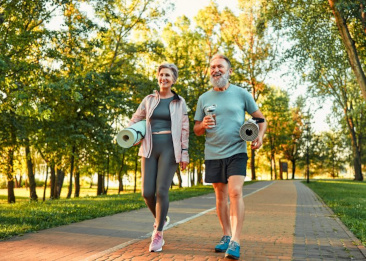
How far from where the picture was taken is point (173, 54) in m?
32.0

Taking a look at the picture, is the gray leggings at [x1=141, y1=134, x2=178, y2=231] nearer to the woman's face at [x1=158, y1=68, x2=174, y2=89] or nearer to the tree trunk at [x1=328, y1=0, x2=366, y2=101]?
the woman's face at [x1=158, y1=68, x2=174, y2=89]

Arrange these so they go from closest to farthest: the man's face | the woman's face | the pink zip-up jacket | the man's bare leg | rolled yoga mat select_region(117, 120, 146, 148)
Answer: the man's bare leg, rolled yoga mat select_region(117, 120, 146, 148), the man's face, the pink zip-up jacket, the woman's face

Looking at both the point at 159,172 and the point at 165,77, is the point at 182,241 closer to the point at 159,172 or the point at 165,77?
the point at 159,172

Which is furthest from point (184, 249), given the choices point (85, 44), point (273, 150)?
point (273, 150)

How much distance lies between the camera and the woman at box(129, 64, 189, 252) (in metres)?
5.26

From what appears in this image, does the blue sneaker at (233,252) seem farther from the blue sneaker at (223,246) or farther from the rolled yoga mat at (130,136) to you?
the rolled yoga mat at (130,136)

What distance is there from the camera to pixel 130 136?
4984 millimetres

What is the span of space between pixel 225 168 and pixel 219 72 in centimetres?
112

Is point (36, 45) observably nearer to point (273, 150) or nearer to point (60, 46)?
point (60, 46)

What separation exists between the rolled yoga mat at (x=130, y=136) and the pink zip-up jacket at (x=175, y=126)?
0.16 m

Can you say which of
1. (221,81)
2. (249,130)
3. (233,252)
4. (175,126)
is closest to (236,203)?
(233,252)

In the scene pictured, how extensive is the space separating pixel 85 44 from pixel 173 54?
1554cm

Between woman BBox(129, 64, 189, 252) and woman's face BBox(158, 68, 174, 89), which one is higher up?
woman's face BBox(158, 68, 174, 89)

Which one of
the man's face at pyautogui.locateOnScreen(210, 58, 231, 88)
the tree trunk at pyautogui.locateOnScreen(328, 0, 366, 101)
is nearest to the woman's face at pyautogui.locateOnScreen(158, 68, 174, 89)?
the man's face at pyautogui.locateOnScreen(210, 58, 231, 88)
